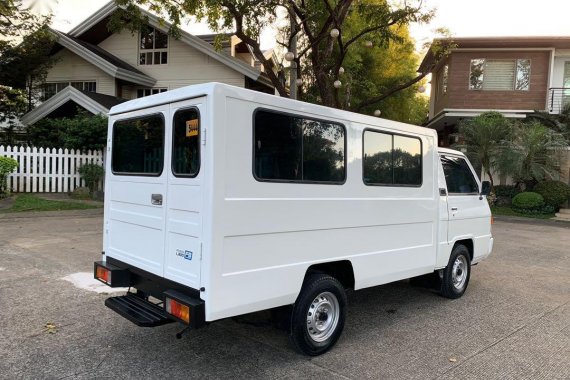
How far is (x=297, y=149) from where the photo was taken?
3932 mm

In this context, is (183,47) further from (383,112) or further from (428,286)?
(428,286)

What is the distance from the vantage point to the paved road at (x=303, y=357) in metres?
3.74

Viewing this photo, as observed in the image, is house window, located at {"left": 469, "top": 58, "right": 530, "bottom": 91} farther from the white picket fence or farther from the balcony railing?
the white picket fence

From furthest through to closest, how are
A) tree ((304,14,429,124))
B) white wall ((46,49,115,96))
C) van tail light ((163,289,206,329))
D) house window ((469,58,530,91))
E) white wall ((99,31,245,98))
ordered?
white wall ((99,31,245,98)), white wall ((46,49,115,96)), house window ((469,58,530,91)), tree ((304,14,429,124)), van tail light ((163,289,206,329))

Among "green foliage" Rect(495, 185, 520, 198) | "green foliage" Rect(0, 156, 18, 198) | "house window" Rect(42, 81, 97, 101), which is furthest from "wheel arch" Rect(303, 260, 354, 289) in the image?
"house window" Rect(42, 81, 97, 101)

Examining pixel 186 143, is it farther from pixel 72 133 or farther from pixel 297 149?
pixel 72 133

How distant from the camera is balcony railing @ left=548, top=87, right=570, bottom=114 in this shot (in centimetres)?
1997

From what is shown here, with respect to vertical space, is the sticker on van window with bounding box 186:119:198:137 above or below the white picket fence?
above

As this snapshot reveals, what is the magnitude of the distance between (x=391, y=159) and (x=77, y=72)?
67.2 feet

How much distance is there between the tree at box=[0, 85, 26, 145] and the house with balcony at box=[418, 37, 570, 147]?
56.1ft

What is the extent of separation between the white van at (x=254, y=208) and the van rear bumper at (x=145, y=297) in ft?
0.05

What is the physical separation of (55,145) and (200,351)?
50.0ft

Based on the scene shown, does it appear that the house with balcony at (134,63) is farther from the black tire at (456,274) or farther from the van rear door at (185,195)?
the van rear door at (185,195)

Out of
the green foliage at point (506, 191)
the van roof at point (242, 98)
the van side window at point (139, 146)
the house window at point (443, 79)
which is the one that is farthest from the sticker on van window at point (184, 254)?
the house window at point (443, 79)
